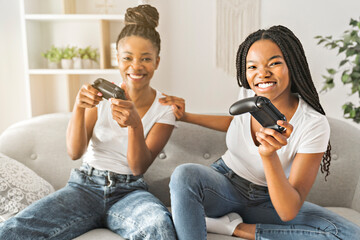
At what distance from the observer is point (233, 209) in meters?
1.23

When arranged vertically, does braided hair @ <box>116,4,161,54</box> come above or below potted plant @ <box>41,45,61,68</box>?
above

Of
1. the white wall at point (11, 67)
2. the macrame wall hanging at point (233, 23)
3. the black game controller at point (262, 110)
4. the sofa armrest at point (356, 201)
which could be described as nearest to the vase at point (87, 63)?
the white wall at point (11, 67)

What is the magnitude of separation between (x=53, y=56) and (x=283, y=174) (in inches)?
57.0

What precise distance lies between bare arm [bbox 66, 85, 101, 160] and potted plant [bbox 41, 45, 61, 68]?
757 millimetres

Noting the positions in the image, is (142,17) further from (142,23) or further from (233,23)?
(233,23)

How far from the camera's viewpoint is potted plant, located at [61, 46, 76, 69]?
2.03 metres

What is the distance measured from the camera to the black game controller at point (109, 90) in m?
1.16

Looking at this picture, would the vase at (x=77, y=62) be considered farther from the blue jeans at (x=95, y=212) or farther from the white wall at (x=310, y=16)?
the white wall at (x=310, y=16)

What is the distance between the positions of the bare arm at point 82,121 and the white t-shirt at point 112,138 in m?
0.03

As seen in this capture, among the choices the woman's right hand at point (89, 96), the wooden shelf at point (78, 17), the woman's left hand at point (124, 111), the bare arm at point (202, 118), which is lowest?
the bare arm at point (202, 118)

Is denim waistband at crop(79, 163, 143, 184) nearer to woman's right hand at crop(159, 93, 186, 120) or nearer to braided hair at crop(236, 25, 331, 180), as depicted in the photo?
woman's right hand at crop(159, 93, 186, 120)

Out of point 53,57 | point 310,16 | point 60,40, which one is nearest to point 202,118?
point 53,57

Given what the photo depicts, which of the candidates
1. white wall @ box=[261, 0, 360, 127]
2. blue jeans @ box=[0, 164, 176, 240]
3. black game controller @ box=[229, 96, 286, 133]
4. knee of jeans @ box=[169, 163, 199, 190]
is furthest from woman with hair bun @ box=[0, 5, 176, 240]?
white wall @ box=[261, 0, 360, 127]

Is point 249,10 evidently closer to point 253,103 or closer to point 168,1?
point 168,1
